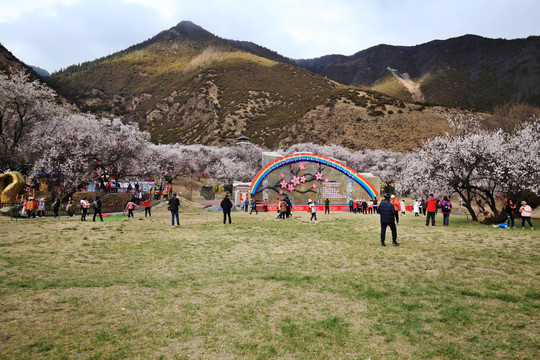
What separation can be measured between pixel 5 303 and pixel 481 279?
9.71 m

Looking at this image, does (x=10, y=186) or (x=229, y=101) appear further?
(x=229, y=101)

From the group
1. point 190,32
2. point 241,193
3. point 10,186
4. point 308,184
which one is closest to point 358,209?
point 308,184

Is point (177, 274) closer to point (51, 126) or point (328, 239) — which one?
point (328, 239)

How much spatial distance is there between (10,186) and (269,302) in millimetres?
29596

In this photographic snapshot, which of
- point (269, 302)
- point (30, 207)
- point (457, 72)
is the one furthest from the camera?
point (457, 72)

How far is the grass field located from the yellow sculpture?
19.2m

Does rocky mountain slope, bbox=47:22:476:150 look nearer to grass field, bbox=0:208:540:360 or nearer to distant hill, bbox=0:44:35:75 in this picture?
distant hill, bbox=0:44:35:75

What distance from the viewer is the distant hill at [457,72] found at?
4550 inches

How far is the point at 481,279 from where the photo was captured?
7297 millimetres

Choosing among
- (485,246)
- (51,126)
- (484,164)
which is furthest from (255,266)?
(51,126)

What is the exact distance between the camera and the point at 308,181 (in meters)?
35.5

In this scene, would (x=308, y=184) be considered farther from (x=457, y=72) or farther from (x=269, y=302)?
(x=457, y=72)

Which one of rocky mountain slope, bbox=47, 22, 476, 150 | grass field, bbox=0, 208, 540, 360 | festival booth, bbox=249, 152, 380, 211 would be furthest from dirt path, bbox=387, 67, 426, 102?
grass field, bbox=0, 208, 540, 360

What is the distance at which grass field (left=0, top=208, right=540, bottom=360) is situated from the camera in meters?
4.25
